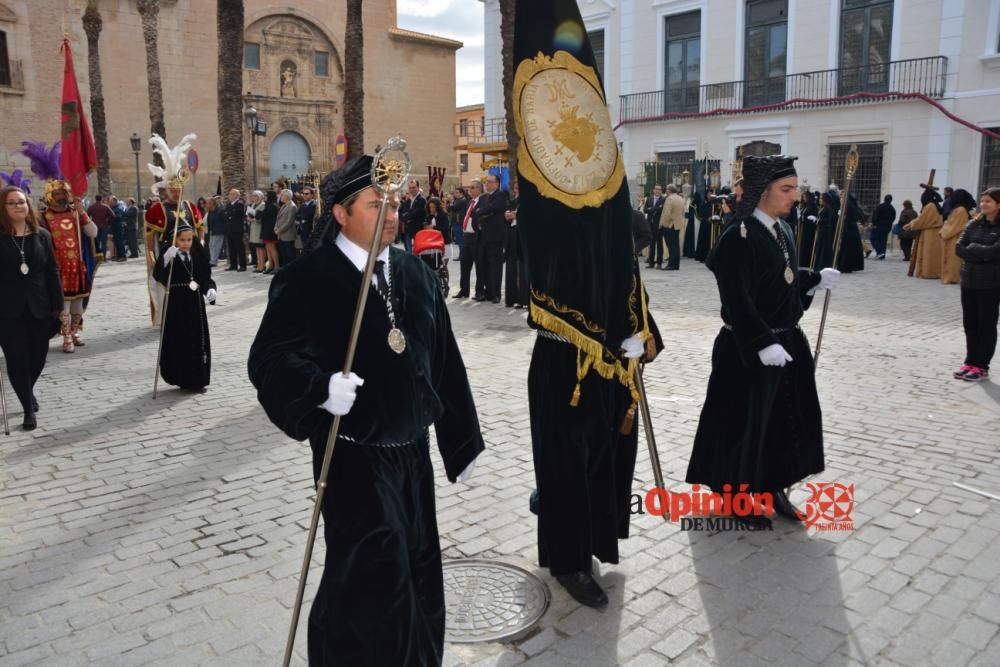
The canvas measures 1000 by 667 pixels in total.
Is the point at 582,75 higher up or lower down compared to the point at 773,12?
lower down

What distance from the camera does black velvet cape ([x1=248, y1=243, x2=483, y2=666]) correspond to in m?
2.60

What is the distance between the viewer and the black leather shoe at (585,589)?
142 inches

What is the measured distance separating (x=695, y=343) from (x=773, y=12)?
1865 centimetres

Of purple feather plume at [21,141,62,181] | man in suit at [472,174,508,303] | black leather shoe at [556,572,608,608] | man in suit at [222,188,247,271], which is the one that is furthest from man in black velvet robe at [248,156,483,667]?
man in suit at [222,188,247,271]

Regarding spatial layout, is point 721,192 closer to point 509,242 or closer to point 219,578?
point 509,242

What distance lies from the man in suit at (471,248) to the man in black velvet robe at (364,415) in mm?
10590

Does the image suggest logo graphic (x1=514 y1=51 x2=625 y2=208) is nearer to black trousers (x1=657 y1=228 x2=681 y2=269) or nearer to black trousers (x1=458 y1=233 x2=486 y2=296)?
black trousers (x1=458 y1=233 x2=486 y2=296)

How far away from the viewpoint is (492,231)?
42.7ft

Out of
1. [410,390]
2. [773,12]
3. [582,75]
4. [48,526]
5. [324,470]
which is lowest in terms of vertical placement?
[48,526]

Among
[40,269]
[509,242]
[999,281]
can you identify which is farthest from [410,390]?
[509,242]

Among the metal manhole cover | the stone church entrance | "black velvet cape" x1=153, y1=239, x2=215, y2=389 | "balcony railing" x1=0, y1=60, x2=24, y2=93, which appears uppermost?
"balcony railing" x1=0, y1=60, x2=24, y2=93

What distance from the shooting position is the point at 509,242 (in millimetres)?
12844

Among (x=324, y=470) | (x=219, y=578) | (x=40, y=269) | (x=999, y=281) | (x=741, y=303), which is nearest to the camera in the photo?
(x=324, y=470)

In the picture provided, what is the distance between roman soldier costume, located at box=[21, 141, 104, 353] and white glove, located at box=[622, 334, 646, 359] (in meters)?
7.61
